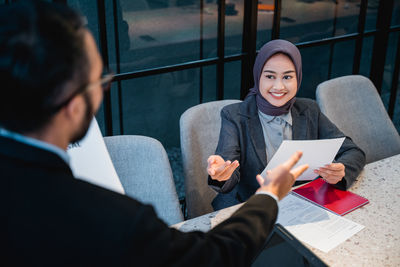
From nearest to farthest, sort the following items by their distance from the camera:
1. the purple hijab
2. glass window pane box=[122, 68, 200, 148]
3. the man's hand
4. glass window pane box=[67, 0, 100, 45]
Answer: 1. the man's hand
2. the purple hijab
3. glass window pane box=[67, 0, 100, 45]
4. glass window pane box=[122, 68, 200, 148]

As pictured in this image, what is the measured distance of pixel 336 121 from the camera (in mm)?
2449

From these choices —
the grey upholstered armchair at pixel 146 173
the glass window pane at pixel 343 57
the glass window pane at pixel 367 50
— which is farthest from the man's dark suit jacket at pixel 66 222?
the glass window pane at pixel 367 50

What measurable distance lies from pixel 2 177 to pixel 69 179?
113 mm

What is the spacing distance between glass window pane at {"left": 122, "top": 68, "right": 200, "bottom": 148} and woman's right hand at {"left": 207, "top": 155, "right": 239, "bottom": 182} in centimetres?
98

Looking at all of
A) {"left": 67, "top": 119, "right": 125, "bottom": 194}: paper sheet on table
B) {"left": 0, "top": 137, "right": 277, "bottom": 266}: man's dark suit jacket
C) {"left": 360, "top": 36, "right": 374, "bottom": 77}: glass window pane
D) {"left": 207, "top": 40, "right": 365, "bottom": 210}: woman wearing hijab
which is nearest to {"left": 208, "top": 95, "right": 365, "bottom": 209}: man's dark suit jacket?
{"left": 207, "top": 40, "right": 365, "bottom": 210}: woman wearing hijab

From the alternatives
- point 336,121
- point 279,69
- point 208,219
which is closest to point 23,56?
point 208,219

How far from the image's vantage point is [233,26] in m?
2.83

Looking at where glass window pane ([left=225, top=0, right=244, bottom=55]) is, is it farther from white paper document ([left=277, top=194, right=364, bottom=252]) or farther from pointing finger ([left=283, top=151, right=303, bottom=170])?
pointing finger ([left=283, top=151, right=303, bottom=170])

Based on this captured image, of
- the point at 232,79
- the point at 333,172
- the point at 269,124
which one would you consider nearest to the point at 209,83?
the point at 232,79

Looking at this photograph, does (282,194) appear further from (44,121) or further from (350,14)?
(350,14)

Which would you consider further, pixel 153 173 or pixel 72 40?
pixel 153 173

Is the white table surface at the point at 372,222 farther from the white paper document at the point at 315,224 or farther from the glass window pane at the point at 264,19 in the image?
the glass window pane at the point at 264,19

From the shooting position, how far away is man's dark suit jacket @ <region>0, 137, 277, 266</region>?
2.43 feet

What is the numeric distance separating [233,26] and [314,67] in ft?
3.61
